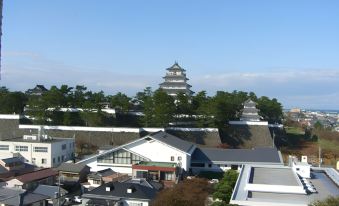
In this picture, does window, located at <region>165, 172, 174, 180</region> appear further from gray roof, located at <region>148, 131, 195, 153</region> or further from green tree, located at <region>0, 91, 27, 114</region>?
green tree, located at <region>0, 91, 27, 114</region>

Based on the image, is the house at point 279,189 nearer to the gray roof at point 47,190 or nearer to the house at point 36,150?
the gray roof at point 47,190

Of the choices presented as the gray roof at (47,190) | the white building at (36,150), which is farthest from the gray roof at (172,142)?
the gray roof at (47,190)

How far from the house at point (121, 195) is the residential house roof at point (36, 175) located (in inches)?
156

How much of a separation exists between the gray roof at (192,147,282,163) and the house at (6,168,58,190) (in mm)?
10246

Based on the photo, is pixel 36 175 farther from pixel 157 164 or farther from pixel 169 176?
pixel 169 176

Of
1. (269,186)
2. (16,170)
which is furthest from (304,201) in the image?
(16,170)

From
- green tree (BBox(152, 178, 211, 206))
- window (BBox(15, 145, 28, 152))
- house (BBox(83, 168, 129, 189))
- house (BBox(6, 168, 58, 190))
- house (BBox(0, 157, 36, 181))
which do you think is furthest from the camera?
window (BBox(15, 145, 28, 152))

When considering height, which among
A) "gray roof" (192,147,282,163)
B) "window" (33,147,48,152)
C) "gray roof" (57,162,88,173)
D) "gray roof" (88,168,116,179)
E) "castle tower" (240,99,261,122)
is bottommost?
"gray roof" (88,168,116,179)

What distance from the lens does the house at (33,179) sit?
68.3ft

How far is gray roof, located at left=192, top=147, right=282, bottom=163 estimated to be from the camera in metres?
28.6

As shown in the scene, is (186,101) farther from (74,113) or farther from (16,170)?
(16,170)

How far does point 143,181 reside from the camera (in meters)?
21.9

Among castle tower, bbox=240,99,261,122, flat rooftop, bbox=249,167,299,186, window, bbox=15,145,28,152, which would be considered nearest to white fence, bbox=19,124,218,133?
window, bbox=15,145,28,152

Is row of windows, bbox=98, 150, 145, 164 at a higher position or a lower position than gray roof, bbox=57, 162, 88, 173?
higher
